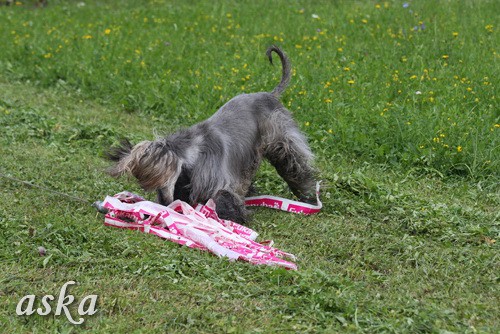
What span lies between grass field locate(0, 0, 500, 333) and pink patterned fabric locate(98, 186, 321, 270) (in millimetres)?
120

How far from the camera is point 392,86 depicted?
8.89 meters

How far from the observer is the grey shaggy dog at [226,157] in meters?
5.75

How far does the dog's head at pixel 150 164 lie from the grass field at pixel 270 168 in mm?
405

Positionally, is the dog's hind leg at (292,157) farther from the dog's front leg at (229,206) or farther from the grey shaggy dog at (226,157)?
the dog's front leg at (229,206)

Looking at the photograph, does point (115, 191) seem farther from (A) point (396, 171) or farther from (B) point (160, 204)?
(A) point (396, 171)

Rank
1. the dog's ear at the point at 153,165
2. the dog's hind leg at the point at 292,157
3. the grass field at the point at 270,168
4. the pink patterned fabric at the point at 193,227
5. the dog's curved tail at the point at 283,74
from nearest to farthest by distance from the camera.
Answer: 1. the grass field at the point at 270,168
2. the pink patterned fabric at the point at 193,227
3. the dog's ear at the point at 153,165
4. the dog's hind leg at the point at 292,157
5. the dog's curved tail at the point at 283,74

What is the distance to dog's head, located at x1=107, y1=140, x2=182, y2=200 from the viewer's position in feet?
18.6

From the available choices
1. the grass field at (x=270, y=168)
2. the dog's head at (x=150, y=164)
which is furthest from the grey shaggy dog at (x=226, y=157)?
the grass field at (x=270, y=168)

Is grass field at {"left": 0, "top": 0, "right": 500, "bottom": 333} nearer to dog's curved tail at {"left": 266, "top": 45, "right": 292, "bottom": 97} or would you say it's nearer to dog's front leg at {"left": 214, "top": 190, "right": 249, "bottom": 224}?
dog's front leg at {"left": 214, "top": 190, "right": 249, "bottom": 224}

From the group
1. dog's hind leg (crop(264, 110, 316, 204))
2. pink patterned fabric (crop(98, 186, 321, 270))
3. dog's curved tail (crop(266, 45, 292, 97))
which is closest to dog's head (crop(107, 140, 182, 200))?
pink patterned fabric (crop(98, 186, 321, 270))

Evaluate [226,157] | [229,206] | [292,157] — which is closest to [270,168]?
[292,157]

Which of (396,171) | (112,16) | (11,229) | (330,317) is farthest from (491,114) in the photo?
(112,16)

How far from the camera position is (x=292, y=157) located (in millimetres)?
6680

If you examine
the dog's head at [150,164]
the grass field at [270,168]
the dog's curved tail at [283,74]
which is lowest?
the grass field at [270,168]
